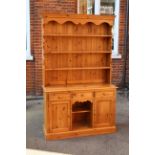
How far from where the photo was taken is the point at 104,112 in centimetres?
370

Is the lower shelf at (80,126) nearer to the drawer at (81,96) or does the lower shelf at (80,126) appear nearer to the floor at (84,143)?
the floor at (84,143)

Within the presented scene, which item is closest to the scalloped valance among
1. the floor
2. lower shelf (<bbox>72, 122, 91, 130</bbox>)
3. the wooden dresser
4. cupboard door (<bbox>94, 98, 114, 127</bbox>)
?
the wooden dresser

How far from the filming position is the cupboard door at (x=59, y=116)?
3.46 meters

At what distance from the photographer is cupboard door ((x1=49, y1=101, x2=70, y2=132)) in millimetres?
3457

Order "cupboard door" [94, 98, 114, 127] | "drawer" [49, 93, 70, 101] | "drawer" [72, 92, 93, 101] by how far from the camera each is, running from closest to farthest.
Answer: "drawer" [49, 93, 70, 101] → "drawer" [72, 92, 93, 101] → "cupboard door" [94, 98, 114, 127]

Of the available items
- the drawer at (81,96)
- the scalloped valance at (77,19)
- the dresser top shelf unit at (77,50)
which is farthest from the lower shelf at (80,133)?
the scalloped valance at (77,19)

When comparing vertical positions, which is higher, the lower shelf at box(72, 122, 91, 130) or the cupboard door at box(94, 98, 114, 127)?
the cupboard door at box(94, 98, 114, 127)

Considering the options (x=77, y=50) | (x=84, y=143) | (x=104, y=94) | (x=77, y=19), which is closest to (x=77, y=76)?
(x=77, y=50)

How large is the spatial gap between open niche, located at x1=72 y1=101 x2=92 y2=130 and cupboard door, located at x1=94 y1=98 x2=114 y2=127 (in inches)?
5.1

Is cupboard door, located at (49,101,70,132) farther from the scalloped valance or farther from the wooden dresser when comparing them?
the scalloped valance
